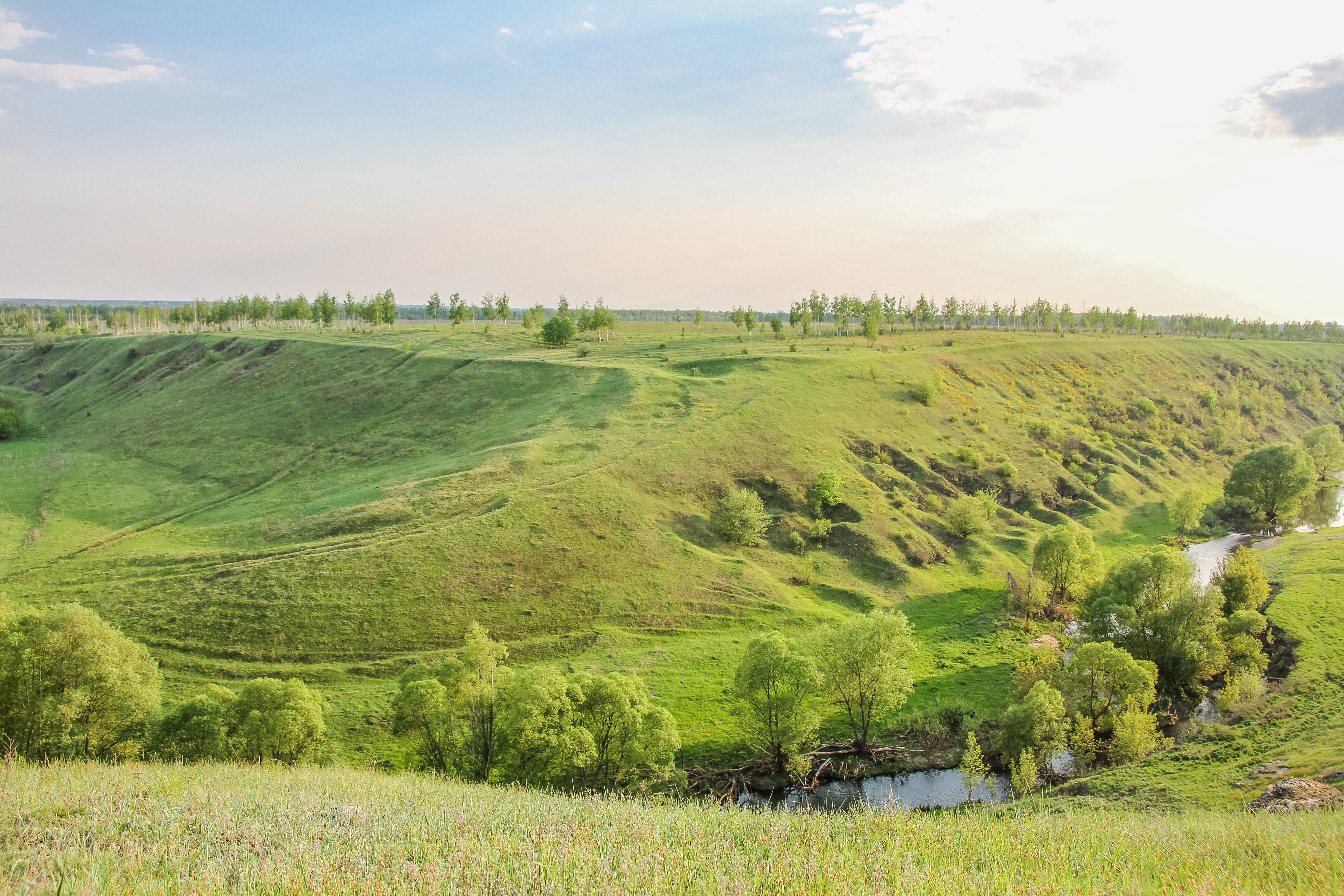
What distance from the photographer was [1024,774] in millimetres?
38031

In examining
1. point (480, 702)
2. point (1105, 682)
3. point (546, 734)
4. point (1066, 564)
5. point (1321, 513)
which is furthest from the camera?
point (1321, 513)

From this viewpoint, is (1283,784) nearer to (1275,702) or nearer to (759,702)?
(1275,702)

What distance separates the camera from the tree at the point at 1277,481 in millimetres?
88500

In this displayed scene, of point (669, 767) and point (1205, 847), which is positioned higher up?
point (1205, 847)

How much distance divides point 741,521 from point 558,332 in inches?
3236

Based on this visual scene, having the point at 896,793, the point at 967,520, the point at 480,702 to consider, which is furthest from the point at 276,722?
the point at 967,520

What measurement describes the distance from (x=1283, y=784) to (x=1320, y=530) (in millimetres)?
69141

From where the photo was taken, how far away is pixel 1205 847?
13.7 meters

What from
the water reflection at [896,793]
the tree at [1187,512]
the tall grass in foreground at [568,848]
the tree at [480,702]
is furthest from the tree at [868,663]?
the tree at [1187,512]

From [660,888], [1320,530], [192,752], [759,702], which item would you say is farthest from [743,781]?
[1320,530]

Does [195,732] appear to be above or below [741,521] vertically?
below

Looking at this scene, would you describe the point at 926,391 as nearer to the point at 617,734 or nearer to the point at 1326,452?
the point at 1326,452

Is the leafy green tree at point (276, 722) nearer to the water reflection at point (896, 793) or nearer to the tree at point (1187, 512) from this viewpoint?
the water reflection at point (896, 793)

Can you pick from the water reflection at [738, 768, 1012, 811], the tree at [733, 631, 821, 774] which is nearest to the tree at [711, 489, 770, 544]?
the tree at [733, 631, 821, 774]
